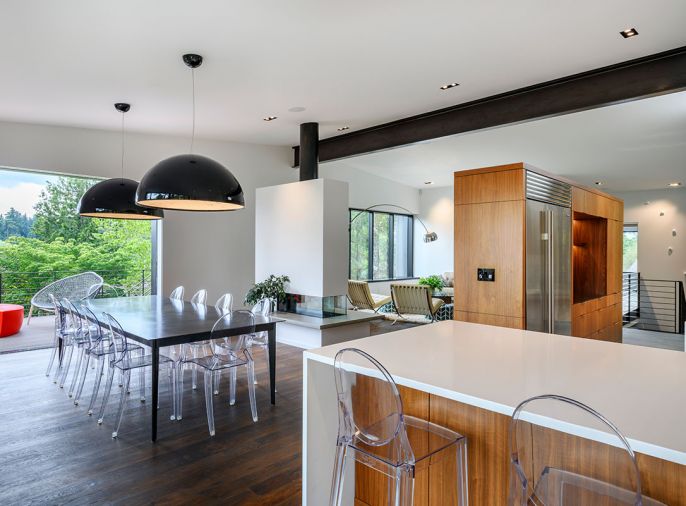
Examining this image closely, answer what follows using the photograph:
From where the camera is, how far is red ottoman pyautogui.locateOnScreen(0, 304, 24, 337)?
6238 millimetres

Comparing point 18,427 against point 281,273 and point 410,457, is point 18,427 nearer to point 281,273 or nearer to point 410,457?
point 410,457

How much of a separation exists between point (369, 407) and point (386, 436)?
0.12 m

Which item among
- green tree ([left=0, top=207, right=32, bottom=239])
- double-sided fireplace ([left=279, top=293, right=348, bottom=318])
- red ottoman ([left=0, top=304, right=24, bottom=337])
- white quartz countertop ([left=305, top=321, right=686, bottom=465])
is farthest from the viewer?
green tree ([left=0, top=207, right=32, bottom=239])

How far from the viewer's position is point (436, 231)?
38.1ft

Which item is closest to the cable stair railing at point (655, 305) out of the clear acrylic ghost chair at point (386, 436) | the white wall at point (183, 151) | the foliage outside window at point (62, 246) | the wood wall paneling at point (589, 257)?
the wood wall paneling at point (589, 257)

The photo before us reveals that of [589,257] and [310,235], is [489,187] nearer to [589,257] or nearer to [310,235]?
[310,235]

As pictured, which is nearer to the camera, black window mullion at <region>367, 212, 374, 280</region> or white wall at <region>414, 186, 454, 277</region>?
black window mullion at <region>367, 212, 374, 280</region>

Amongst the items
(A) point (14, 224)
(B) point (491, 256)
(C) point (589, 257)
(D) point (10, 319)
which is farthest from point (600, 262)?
(A) point (14, 224)

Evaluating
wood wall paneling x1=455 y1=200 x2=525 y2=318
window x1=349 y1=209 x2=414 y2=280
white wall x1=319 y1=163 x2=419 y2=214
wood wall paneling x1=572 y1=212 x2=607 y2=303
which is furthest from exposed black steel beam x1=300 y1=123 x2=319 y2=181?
window x1=349 y1=209 x2=414 y2=280

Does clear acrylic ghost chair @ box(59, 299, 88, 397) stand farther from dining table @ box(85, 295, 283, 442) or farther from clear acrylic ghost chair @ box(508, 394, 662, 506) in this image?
clear acrylic ghost chair @ box(508, 394, 662, 506)

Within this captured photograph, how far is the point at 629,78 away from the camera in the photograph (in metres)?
4.00

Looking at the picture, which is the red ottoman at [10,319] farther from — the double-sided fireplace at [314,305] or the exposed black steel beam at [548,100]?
the exposed black steel beam at [548,100]

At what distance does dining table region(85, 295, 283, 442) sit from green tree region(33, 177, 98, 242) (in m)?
4.00

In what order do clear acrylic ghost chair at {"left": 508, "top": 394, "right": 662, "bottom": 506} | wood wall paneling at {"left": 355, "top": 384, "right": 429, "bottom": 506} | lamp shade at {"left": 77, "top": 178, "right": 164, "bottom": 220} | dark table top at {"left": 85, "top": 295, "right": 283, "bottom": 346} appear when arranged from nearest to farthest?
clear acrylic ghost chair at {"left": 508, "top": 394, "right": 662, "bottom": 506}, wood wall paneling at {"left": 355, "top": 384, "right": 429, "bottom": 506}, dark table top at {"left": 85, "top": 295, "right": 283, "bottom": 346}, lamp shade at {"left": 77, "top": 178, "right": 164, "bottom": 220}
